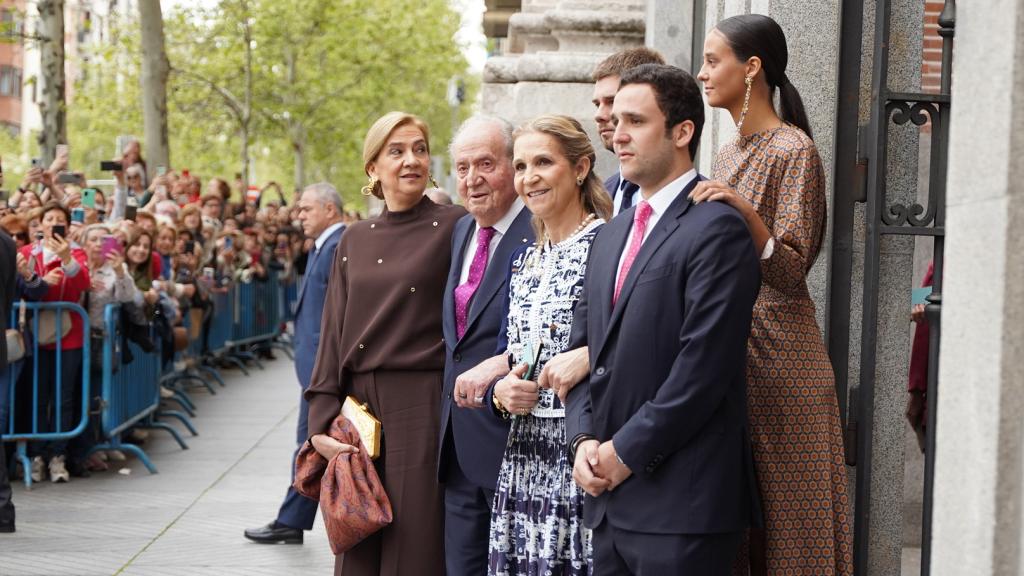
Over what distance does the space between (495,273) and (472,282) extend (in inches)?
7.2

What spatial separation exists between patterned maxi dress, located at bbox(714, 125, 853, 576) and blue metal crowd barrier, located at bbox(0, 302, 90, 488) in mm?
7279

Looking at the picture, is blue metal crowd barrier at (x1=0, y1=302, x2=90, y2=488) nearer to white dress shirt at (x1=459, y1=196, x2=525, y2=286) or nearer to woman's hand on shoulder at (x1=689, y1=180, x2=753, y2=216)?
white dress shirt at (x1=459, y1=196, x2=525, y2=286)

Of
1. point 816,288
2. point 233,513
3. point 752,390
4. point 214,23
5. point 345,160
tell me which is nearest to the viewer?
point 752,390

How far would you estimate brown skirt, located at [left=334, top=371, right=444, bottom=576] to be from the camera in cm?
542

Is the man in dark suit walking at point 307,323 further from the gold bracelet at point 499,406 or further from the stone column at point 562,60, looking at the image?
the gold bracelet at point 499,406

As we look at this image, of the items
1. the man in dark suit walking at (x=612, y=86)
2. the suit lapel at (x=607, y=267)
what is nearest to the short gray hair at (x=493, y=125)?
the man in dark suit walking at (x=612, y=86)

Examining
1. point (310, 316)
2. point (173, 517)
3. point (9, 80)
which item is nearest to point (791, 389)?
point (310, 316)

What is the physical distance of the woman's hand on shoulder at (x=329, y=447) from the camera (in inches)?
214

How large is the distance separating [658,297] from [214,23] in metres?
36.5

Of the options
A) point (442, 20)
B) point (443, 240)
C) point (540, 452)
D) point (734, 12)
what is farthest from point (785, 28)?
point (442, 20)

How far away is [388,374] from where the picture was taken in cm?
551

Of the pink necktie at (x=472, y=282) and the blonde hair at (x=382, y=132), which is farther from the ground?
the blonde hair at (x=382, y=132)

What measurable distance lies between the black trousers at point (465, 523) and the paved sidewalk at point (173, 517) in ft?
10.0

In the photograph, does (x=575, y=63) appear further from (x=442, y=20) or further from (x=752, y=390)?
(x=442, y=20)
